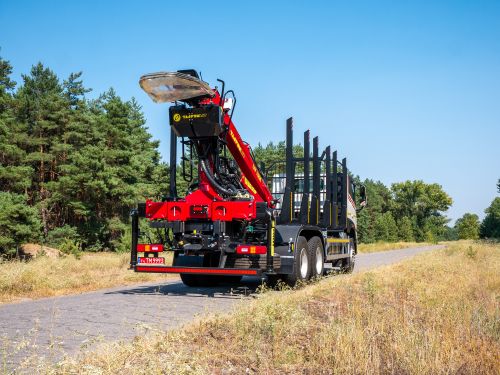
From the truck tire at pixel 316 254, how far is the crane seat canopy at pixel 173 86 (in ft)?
13.9

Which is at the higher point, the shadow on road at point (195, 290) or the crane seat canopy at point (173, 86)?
the crane seat canopy at point (173, 86)

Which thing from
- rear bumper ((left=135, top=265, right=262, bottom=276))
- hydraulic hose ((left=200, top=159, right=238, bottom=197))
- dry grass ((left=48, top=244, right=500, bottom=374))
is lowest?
dry grass ((left=48, top=244, right=500, bottom=374))

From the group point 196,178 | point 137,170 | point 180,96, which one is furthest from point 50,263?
point 137,170

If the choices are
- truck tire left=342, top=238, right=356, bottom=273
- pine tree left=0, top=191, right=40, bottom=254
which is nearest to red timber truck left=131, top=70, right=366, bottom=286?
truck tire left=342, top=238, right=356, bottom=273

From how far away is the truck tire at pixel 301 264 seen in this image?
10719 mm

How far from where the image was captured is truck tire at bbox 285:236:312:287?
10.7 meters

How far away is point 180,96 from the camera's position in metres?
10.1

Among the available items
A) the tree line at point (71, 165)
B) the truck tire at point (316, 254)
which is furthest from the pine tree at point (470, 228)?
the truck tire at point (316, 254)

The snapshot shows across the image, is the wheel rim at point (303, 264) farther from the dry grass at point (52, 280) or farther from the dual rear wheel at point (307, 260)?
the dry grass at point (52, 280)

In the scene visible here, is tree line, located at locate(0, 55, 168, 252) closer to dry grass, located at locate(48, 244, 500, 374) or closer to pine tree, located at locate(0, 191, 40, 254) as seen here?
pine tree, located at locate(0, 191, 40, 254)

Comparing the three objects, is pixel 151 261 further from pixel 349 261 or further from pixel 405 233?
pixel 405 233

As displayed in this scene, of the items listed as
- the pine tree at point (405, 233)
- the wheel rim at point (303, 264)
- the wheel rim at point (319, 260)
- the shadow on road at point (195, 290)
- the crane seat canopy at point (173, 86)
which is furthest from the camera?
the pine tree at point (405, 233)

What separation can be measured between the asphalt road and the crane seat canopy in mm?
3917

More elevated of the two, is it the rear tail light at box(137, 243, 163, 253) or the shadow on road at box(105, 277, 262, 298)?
the rear tail light at box(137, 243, 163, 253)
